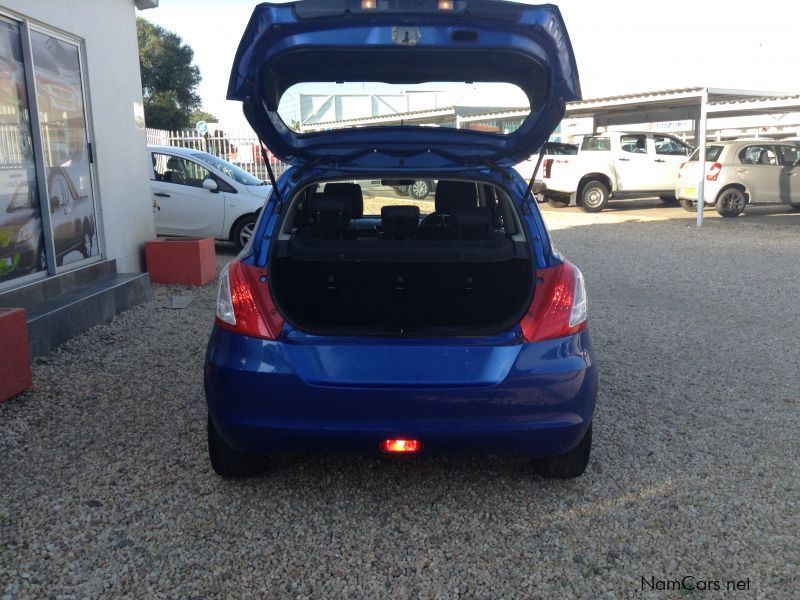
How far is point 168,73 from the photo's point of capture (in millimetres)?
42469

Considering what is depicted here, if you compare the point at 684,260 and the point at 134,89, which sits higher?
the point at 134,89

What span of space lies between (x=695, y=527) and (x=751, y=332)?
12.6 feet

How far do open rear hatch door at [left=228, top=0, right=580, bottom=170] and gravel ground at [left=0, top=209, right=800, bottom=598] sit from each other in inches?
60.2

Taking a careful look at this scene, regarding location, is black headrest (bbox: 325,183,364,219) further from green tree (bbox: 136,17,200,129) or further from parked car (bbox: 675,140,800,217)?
green tree (bbox: 136,17,200,129)

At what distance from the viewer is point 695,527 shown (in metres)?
2.98

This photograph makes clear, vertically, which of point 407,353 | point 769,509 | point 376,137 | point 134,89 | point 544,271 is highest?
point 134,89

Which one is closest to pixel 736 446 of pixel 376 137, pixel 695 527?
pixel 695 527

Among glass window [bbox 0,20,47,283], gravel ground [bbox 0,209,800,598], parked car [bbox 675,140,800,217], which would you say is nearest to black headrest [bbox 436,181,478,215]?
gravel ground [bbox 0,209,800,598]

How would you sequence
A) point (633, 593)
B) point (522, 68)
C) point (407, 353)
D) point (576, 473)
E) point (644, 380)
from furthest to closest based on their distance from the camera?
point (644, 380), point (522, 68), point (576, 473), point (407, 353), point (633, 593)

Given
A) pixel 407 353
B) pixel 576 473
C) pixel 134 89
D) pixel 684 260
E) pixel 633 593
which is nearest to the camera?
pixel 633 593

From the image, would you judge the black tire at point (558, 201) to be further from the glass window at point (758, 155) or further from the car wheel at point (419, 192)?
the glass window at point (758, 155)

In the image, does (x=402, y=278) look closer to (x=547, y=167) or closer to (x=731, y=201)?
(x=547, y=167)

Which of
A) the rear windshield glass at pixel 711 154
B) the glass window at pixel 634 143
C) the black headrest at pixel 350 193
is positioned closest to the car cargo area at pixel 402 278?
the black headrest at pixel 350 193

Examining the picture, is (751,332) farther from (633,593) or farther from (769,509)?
(633,593)
